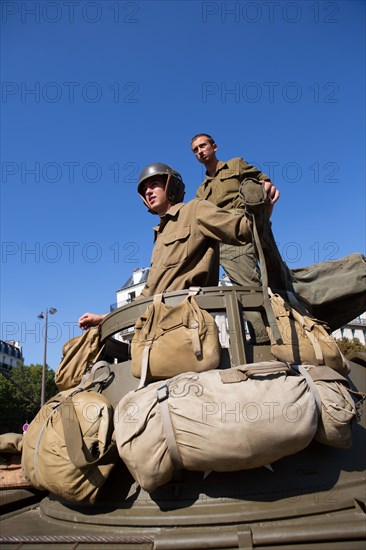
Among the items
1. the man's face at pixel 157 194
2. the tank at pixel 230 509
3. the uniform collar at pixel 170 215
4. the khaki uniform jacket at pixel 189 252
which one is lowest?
the tank at pixel 230 509

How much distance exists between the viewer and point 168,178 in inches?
182

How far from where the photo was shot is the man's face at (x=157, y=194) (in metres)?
4.70

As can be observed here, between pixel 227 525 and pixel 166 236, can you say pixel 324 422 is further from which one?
pixel 166 236

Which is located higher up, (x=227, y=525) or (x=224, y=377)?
(x=224, y=377)

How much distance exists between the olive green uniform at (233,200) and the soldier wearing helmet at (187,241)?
933 millimetres

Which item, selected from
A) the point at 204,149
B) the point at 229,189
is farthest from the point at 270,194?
the point at 204,149

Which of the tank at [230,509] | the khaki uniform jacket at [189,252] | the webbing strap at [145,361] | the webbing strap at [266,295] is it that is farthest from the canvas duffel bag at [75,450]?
the khaki uniform jacket at [189,252]

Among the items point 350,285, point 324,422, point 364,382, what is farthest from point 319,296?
point 324,422

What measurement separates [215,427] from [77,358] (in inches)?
75.0

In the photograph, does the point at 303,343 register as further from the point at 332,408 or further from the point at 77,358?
the point at 77,358

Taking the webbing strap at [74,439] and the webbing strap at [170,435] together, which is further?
the webbing strap at [74,439]

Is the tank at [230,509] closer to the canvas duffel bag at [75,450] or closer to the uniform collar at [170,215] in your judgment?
the canvas duffel bag at [75,450]

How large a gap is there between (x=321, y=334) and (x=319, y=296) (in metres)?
1.64

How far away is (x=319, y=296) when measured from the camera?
15.8 ft
